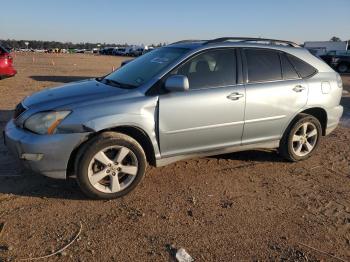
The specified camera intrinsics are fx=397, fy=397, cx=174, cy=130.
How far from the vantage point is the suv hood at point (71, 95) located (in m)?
4.22

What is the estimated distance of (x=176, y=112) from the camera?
4473 millimetres

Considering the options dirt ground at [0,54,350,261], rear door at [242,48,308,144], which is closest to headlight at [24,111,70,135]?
dirt ground at [0,54,350,261]

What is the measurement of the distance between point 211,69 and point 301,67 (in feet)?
4.86

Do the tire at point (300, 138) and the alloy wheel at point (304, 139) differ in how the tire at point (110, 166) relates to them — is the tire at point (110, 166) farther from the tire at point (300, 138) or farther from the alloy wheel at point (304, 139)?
the alloy wheel at point (304, 139)

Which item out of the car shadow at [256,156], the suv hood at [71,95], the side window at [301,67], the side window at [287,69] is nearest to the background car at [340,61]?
the car shadow at [256,156]

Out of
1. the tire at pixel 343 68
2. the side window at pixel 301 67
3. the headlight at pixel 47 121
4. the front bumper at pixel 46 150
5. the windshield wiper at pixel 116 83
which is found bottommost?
the tire at pixel 343 68

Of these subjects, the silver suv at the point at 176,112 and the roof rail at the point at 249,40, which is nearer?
the silver suv at the point at 176,112

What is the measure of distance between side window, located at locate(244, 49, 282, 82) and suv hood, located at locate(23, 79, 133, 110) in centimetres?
168

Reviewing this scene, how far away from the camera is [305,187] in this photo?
16.2ft

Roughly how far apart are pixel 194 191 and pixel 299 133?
1.97 m

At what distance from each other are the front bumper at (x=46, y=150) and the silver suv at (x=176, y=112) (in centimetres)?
1

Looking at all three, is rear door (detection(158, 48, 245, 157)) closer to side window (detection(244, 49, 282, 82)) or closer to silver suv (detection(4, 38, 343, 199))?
silver suv (detection(4, 38, 343, 199))

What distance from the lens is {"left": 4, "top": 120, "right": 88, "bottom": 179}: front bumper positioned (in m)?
3.98

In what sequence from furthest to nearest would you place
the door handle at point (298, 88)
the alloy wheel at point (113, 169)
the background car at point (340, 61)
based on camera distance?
the background car at point (340, 61) → the door handle at point (298, 88) → the alloy wheel at point (113, 169)
